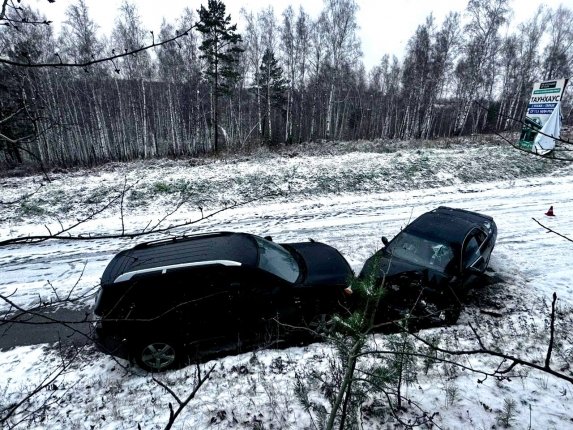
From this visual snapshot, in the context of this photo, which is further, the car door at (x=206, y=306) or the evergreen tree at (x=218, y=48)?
the evergreen tree at (x=218, y=48)

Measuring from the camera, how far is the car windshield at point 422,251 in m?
5.80

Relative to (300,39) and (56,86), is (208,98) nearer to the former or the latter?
(300,39)

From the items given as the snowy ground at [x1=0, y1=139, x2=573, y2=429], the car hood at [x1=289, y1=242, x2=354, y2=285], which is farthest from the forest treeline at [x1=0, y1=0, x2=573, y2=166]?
the car hood at [x1=289, y1=242, x2=354, y2=285]

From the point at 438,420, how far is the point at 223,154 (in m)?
19.6

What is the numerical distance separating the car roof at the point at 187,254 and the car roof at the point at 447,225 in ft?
11.7

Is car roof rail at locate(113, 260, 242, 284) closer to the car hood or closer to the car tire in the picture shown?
the car tire

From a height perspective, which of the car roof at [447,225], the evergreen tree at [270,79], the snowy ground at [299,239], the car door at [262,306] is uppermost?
the evergreen tree at [270,79]

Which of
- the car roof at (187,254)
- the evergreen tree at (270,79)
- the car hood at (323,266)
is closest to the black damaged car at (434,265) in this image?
the car hood at (323,266)

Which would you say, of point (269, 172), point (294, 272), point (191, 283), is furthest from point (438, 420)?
point (269, 172)

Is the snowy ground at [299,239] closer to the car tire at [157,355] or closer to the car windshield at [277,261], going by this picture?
the car tire at [157,355]

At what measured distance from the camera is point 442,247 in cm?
600

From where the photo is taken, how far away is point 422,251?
604cm

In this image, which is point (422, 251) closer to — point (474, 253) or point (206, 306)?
point (474, 253)

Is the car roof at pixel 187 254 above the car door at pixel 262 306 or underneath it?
above
